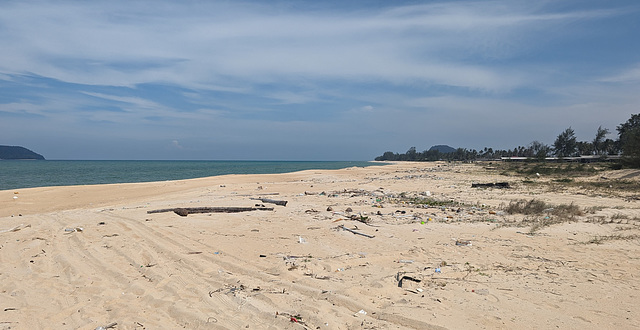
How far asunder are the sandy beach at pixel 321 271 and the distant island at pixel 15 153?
23491cm

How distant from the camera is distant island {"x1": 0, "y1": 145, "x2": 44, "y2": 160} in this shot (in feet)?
598

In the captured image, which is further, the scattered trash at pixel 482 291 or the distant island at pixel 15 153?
the distant island at pixel 15 153

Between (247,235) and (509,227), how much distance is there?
20.5 ft

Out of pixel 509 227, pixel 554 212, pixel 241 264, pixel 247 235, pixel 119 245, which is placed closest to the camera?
pixel 241 264

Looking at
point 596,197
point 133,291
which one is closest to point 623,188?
point 596,197

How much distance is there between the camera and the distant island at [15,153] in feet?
598

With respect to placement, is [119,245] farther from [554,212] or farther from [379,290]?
[554,212]

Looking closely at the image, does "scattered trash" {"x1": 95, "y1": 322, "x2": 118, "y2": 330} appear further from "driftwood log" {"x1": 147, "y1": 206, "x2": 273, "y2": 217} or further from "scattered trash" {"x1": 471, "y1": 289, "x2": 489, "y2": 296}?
"driftwood log" {"x1": 147, "y1": 206, "x2": 273, "y2": 217}

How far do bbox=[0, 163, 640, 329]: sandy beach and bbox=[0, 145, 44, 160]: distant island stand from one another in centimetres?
23491

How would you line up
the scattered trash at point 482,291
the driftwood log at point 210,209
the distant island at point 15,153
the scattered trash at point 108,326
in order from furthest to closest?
1. the distant island at point 15,153
2. the driftwood log at point 210,209
3. the scattered trash at point 482,291
4. the scattered trash at point 108,326

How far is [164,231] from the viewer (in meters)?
7.75

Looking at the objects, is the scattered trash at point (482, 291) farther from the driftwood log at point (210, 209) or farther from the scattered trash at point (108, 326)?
the driftwood log at point (210, 209)

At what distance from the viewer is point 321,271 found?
17.3 feet

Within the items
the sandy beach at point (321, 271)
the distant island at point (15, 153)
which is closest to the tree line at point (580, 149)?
the sandy beach at point (321, 271)
